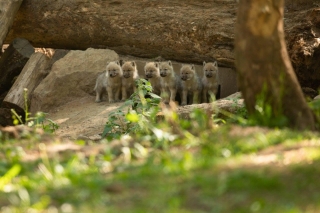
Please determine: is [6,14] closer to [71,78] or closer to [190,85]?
[71,78]

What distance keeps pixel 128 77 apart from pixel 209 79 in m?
1.52

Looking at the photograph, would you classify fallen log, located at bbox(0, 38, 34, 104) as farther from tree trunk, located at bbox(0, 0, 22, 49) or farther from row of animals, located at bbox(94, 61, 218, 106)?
row of animals, located at bbox(94, 61, 218, 106)

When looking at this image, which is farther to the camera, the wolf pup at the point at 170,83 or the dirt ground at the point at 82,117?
the wolf pup at the point at 170,83

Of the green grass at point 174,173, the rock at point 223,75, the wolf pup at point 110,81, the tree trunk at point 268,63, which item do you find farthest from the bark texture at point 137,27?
the green grass at point 174,173

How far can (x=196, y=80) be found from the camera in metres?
12.7

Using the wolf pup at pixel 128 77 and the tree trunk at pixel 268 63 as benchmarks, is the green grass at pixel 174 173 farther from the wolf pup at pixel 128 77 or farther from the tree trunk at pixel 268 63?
the wolf pup at pixel 128 77

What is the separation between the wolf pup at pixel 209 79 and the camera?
1204cm

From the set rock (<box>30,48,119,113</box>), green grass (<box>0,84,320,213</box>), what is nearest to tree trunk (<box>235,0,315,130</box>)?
green grass (<box>0,84,320,213</box>)

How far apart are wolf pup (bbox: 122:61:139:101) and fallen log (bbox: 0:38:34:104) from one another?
1.95m

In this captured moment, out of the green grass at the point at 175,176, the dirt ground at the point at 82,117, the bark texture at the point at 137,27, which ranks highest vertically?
the bark texture at the point at 137,27

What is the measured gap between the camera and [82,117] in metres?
11.5

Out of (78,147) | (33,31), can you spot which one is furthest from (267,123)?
(33,31)

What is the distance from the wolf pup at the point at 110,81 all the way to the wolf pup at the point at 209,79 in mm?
1590

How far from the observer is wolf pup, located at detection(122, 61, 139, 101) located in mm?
12633
